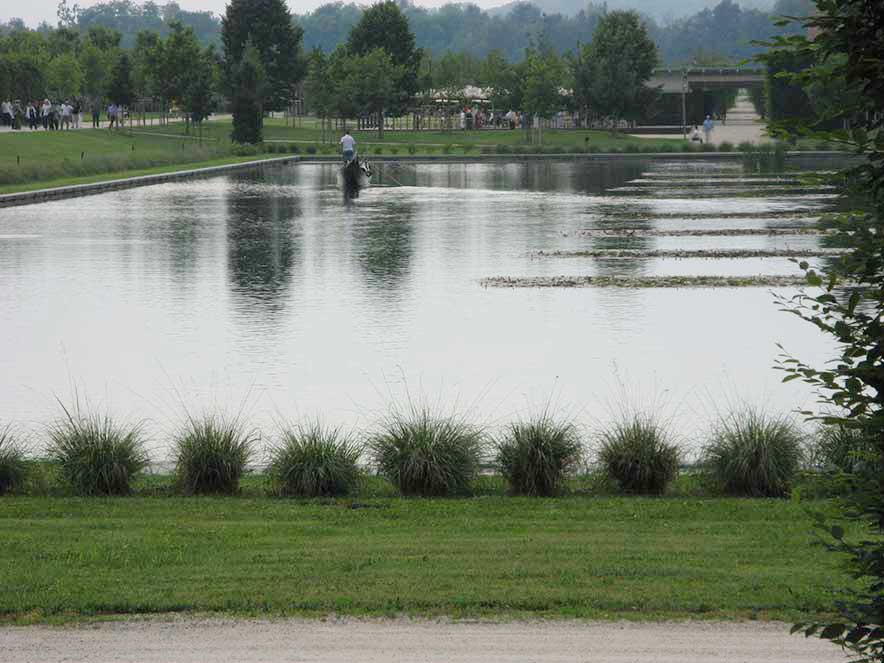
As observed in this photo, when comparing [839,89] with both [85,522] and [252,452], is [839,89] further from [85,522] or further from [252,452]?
[252,452]

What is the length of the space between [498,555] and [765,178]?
45.9m

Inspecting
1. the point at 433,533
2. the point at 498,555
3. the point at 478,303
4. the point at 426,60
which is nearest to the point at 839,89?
the point at 498,555

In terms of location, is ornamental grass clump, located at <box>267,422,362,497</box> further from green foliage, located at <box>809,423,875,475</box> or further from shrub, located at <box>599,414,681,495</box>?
green foliage, located at <box>809,423,875,475</box>

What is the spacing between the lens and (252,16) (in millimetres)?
105062

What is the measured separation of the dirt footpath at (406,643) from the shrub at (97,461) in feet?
10.7

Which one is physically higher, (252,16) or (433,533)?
(252,16)

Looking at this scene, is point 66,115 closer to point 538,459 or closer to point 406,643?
point 538,459

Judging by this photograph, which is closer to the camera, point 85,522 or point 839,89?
point 839,89

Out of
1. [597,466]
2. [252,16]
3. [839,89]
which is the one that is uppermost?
[252,16]

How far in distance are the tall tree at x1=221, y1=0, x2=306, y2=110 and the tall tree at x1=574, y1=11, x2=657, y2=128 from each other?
23.9m

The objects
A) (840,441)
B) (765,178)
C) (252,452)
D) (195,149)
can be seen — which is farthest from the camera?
(195,149)

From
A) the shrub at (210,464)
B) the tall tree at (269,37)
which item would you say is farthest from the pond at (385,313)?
the tall tree at (269,37)

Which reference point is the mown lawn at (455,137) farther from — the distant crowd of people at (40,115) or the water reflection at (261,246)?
the water reflection at (261,246)

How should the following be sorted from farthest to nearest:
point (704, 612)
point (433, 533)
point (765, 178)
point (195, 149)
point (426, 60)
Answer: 1. point (426, 60)
2. point (195, 149)
3. point (765, 178)
4. point (433, 533)
5. point (704, 612)
